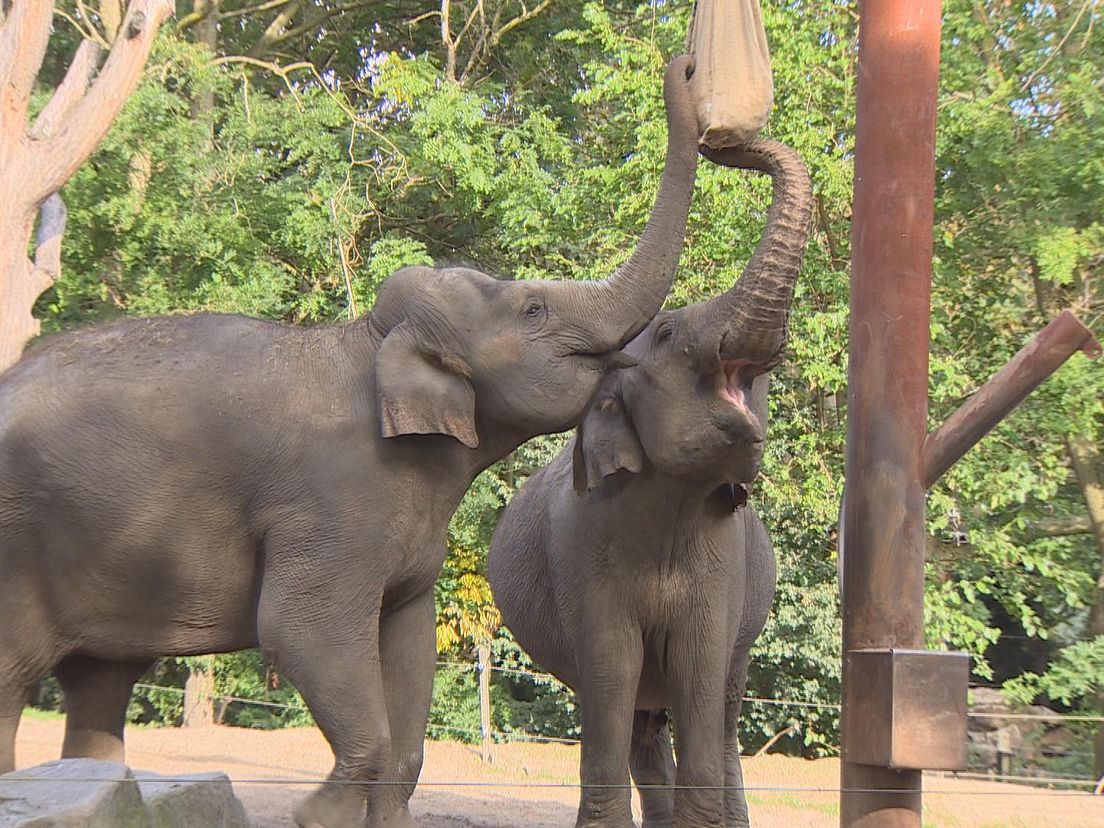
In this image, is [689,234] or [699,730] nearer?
[699,730]

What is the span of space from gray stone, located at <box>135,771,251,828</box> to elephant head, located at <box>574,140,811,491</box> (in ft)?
5.19

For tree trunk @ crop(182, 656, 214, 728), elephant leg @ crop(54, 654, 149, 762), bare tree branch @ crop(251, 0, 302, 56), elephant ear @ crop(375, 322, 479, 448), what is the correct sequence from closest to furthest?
elephant ear @ crop(375, 322, 479, 448) < elephant leg @ crop(54, 654, 149, 762) < tree trunk @ crop(182, 656, 214, 728) < bare tree branch @ crop(251, 0, 302, 56)

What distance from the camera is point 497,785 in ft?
14.8

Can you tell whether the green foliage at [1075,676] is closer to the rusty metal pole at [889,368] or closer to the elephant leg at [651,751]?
the elephant leg at [651,751]

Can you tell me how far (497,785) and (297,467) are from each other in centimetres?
126

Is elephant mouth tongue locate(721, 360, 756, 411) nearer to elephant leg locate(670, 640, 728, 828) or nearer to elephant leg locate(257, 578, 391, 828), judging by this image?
elephant leg locate(670, 640, 728, 828)

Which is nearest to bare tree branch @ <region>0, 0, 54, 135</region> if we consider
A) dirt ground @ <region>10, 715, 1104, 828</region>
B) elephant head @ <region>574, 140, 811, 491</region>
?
dirt ground @ <region>10, 715, 1104, 828</region>

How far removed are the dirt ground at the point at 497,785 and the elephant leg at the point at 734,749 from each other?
0.95 ft

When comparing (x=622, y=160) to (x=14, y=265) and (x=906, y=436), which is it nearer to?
(x=14, y=265)

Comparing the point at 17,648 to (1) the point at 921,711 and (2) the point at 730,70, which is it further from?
(2) the point at 730,70

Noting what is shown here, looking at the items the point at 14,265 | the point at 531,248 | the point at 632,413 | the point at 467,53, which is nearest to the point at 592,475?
the point at 632,413

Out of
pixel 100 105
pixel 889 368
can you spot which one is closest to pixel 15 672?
pixel 889 368

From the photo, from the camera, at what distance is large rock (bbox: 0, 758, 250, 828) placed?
11.3 ft

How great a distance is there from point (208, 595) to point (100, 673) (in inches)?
29.9
